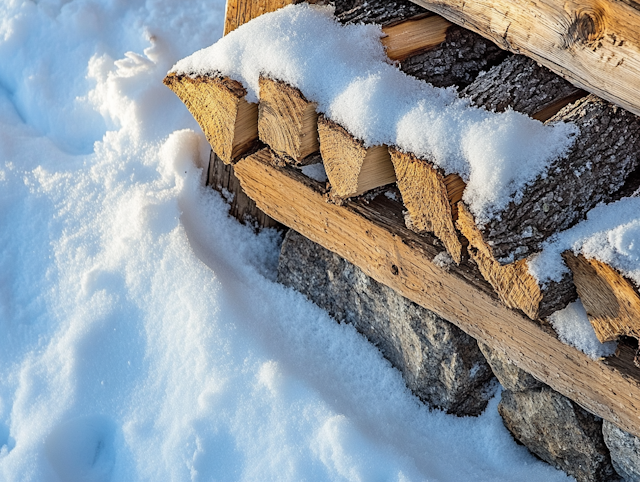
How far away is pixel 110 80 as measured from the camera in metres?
2.77

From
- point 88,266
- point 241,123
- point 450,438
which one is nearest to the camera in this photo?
point 241,123

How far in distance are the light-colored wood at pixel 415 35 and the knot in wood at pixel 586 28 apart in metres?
0.44

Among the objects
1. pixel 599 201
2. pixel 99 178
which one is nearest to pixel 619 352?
pixel 599 201

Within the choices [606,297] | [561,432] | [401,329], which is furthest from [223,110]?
[561,432]

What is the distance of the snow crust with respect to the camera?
140 cm

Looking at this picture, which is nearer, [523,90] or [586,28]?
[586,28]

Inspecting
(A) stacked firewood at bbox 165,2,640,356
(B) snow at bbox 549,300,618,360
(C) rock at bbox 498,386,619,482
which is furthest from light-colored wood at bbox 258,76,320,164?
(C) rock at bbox 498,386,619,482

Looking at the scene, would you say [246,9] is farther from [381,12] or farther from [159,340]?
[159,340]

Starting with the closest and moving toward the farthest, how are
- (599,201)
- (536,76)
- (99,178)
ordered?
(599,201)
(536,76)
(99,178)

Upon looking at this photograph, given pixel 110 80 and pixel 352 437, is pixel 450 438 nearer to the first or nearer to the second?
pixel 352 437

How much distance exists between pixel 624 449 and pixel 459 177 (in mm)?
→ 924

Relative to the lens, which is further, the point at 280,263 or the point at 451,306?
the point at 280,263

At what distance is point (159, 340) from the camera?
2.20 metres

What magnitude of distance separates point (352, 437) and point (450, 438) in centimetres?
35
